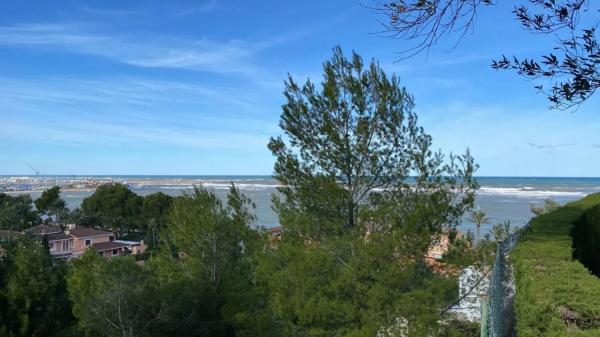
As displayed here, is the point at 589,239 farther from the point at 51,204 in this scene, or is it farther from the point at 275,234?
the point at 51,204

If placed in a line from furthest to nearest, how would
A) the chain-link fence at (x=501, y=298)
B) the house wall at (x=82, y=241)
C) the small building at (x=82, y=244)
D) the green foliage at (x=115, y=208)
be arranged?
the green foliage at (x=115, y=208) < the house wall at (x=82, y=241) < the small building at (x=82, y=244) < the chain-link fence at (x=501, y=298)

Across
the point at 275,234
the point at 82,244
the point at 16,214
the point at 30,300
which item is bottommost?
the point at 82,244

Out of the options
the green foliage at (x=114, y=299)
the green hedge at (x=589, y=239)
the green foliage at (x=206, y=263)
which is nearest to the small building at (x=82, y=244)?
the green foliage at (x=114, y=299)

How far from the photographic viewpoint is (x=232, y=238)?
38.5 feet

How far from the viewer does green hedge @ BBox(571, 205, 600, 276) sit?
6.43 meters

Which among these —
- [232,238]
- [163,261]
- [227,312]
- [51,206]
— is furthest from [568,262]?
[51,206]

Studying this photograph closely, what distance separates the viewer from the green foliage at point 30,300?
40.8ft

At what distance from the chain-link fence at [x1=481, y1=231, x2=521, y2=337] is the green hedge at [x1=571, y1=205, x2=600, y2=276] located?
1.14m

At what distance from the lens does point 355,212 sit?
356 inches

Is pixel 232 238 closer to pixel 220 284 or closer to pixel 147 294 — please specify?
pixel 220 284

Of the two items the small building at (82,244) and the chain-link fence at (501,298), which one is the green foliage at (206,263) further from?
the small building at (82,244)

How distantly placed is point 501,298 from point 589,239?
2.89 metres

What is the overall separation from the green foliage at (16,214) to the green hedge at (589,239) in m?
40.5

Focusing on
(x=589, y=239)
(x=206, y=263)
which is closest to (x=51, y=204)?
(x=206, y=263)
